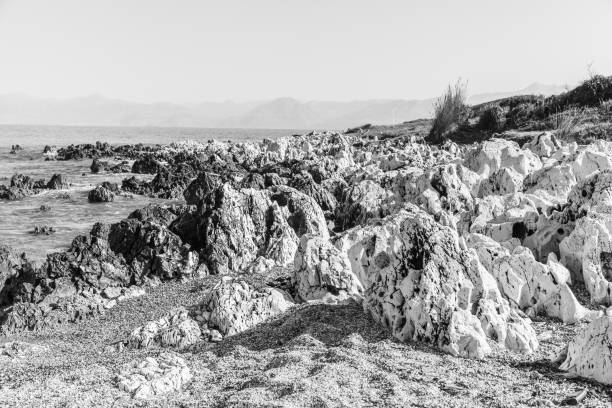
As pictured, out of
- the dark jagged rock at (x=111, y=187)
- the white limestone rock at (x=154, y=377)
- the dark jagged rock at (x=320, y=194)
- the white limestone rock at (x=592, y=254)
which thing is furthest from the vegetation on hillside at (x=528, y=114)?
the white limestone rock at (x=154, y=377)

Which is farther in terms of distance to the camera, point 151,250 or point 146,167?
point 146,167

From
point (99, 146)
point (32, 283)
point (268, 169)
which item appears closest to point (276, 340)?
point (32, 283)

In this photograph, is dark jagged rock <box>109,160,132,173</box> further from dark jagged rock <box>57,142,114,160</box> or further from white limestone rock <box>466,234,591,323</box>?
white limestone rock <box>466,234,591,323</box>

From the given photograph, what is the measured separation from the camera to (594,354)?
6602 millimetres

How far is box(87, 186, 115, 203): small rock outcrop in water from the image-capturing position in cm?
2597

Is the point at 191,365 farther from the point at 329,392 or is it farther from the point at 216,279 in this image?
the point at 216,279

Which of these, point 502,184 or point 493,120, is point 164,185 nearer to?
point 502,184

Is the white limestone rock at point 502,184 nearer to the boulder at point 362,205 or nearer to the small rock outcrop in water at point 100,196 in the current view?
the boulder at point 362,205

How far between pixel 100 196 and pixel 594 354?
76.3ft

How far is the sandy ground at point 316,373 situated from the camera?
6.20m

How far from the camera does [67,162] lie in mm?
46000

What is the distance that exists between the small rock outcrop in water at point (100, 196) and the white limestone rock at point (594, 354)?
75.0ft

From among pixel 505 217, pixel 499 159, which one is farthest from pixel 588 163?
pixel 505 217

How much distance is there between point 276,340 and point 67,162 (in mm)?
42542
